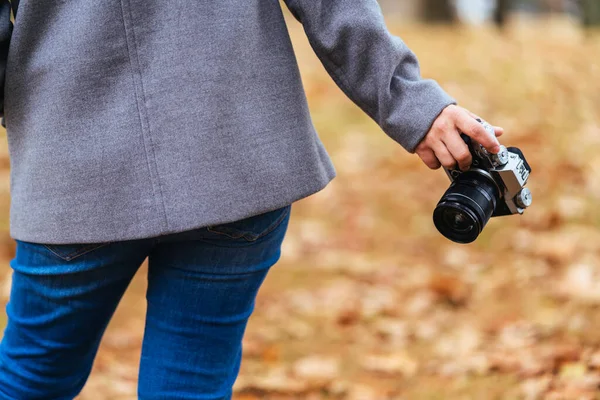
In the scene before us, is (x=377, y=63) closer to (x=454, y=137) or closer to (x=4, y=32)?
(x=454, y=137)

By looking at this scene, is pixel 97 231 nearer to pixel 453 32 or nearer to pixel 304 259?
pixel 304 259

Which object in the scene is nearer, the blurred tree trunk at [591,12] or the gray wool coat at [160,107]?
the gray wool coat at [160,107]

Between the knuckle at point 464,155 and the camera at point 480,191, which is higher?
the knuckle at point 464,155

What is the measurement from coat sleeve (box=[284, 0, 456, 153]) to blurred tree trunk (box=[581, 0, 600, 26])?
10219 mm

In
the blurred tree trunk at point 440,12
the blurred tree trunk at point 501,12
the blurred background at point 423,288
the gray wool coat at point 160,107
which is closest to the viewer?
the gray wool coat at point 160,107

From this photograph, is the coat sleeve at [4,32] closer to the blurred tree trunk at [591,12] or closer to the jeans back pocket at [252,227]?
the jeans back pocket at [252,227]

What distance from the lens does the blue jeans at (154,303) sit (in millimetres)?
1390

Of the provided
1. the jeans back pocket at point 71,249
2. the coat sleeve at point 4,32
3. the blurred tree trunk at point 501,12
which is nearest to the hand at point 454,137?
the jeans back pocket at point 71,249

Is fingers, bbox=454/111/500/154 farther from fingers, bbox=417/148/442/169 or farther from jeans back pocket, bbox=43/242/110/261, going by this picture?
jeans back pocket, bbox=43/242/110/261

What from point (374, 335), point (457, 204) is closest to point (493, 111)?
point (374, 335)

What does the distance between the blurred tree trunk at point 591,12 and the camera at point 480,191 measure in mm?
10128

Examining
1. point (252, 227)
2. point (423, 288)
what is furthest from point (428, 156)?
point (423, 288)

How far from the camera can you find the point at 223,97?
51.9 inches

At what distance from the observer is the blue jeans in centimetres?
139
